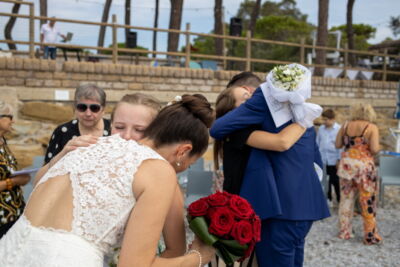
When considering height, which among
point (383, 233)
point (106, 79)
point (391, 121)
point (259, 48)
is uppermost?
point (259, 48)

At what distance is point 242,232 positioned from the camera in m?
1.55

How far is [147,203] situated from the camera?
4.33ft

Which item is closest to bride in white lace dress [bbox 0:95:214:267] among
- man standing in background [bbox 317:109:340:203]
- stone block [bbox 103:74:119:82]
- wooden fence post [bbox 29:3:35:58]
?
man standing in background [bbox 317:109:340:203]

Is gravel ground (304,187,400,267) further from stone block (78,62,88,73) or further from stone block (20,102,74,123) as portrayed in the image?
stone block (78,62,88,73)

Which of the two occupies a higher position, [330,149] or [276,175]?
[276,175]

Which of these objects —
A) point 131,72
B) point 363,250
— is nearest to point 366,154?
point 363,250

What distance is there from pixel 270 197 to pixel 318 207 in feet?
1.13

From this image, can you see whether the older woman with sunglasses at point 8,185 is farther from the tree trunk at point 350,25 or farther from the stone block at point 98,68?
the tree trunk at point 350,25

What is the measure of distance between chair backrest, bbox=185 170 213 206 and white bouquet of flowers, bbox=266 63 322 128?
362cm

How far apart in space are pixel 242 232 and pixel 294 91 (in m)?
1.25

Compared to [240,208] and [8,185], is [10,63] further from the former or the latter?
[240,208]

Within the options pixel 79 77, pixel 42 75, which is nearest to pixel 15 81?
pixel 42 75

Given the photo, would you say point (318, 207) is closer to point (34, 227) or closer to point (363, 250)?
point (34, 227)

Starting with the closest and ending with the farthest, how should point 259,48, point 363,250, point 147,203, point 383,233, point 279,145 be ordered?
point 147,203
point 279,145
point 363,250
point 383,233
point 259,48
